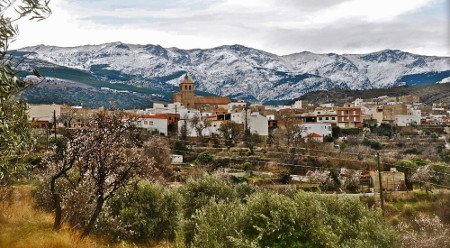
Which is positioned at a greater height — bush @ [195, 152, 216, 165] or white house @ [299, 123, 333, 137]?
white house @ [299, 123, 333, 137]

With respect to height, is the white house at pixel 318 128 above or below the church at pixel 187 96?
below

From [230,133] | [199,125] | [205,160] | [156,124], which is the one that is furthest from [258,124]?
[205,160]

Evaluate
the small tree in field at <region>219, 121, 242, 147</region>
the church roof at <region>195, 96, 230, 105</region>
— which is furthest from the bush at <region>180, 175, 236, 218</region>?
the church roof at <region>195, 96, 230, 105</region>

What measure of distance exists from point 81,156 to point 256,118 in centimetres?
7386

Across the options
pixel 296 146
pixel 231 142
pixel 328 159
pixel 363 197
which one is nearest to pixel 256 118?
pixel 231 142

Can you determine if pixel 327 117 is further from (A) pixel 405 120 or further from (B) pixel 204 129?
(B) pixel 204 129

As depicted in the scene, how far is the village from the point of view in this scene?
57.4 meters

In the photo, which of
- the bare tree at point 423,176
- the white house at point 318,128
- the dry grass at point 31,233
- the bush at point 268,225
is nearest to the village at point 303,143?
the white house at point 318,128

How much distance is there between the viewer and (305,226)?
1794 cm

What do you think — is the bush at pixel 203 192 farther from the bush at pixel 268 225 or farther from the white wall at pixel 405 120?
the white wall at pixel 405 120

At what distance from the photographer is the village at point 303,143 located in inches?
2261

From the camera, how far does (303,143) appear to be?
76312 millimetres

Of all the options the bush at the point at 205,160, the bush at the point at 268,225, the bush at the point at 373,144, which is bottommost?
the bush at the point at 205,160

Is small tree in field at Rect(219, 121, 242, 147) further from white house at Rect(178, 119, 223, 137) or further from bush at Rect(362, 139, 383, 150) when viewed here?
bush at Rect(362, 139, 383, 150)
